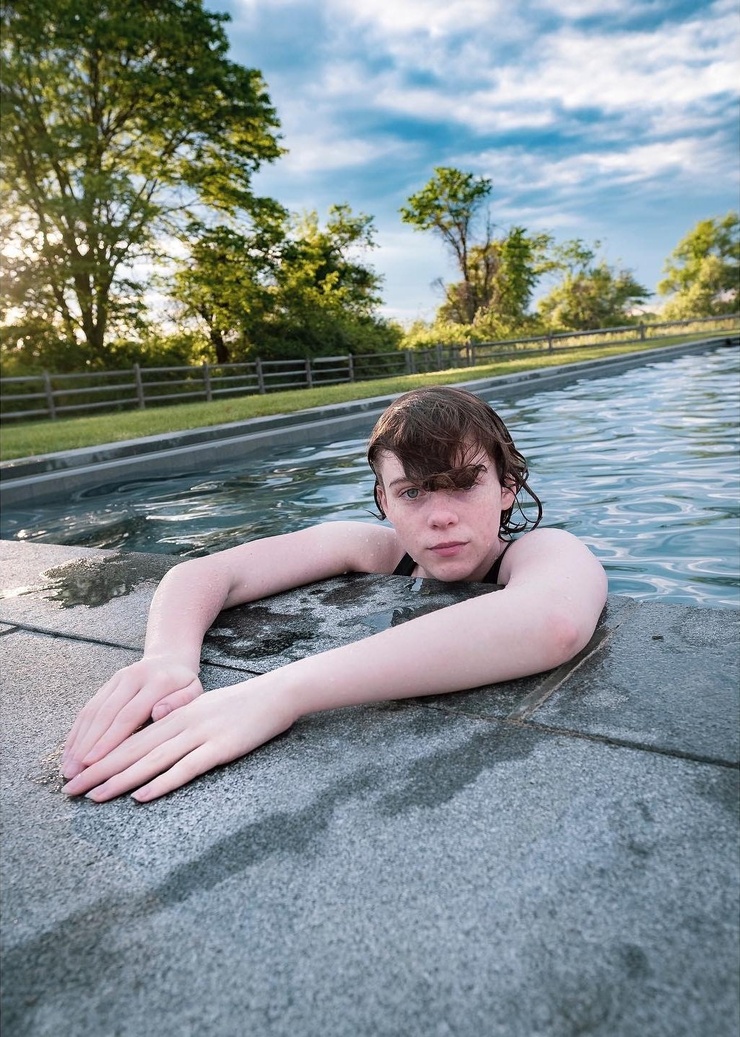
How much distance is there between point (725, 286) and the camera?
57750mm

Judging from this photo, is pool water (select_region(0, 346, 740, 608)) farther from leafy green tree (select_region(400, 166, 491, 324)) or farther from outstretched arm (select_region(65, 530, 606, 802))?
leafy green tree (select_region(400, 166, 491, 324))

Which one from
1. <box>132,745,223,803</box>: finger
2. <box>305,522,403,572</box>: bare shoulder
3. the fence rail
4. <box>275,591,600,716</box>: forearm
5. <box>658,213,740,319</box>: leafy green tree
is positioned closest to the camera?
<box>132,745,223,803</box>: finger

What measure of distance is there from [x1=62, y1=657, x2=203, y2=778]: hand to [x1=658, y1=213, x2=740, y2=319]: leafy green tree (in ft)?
187

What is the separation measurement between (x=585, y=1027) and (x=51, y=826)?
2.69 feet

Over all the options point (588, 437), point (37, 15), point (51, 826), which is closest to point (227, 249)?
point (37, 15)

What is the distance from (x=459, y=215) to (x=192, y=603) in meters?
42.6

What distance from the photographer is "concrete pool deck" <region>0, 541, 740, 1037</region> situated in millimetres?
774

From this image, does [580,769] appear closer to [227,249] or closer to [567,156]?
[227,249]

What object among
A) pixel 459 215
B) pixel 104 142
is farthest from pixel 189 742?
pixel 459 215

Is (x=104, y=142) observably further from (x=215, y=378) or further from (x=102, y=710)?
(x=102, y=710)

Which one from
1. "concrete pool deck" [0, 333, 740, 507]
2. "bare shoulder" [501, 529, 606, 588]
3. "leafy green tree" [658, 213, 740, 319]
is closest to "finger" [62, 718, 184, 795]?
"bare shoulder" [501, 529, 606, 588]

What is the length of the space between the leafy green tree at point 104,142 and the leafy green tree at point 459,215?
19.5 m

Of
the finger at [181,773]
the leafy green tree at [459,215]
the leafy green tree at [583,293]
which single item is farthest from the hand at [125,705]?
the leafy green tree at [583,293]

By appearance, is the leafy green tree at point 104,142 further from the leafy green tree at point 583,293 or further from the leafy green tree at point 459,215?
the leafy green tree at point 583,293
